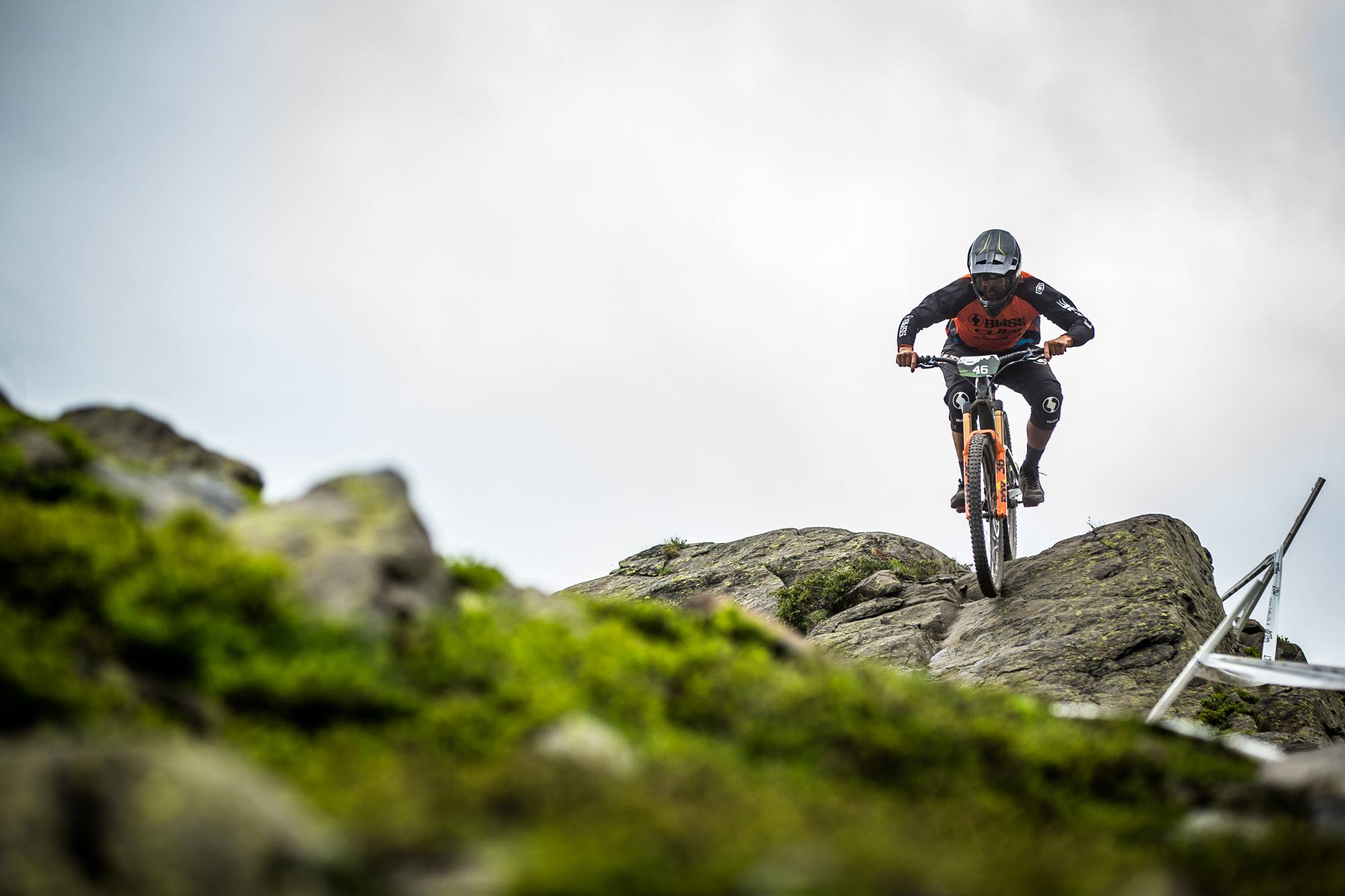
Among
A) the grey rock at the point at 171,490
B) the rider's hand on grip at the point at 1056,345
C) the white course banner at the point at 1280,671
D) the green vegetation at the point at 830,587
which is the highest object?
the rider's hand on grip at the point at 1056,345

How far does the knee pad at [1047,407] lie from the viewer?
14.8 metres

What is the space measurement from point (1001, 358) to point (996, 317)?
2.69 feet

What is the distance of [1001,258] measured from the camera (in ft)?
47.2

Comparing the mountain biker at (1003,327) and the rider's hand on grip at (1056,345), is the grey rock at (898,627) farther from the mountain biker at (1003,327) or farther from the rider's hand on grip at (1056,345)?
the rider's hand on grip at (1056,345)

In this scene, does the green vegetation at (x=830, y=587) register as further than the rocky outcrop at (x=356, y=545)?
Yes

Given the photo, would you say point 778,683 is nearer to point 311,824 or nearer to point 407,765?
point 407,765

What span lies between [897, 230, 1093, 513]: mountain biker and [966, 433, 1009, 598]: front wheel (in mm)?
467

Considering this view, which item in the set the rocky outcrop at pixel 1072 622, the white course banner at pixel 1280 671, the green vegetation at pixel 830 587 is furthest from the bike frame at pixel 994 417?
the white course banner at pixel 1280 671

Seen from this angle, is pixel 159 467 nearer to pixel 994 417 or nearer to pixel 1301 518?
pixel 1301 518

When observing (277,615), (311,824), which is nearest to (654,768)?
(311,824)

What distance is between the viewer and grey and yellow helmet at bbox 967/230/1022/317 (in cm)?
1441

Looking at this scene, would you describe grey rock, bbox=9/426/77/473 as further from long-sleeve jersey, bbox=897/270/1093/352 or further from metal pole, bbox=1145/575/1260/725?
long-sleeve jersey, bbox=897/270/1093/352

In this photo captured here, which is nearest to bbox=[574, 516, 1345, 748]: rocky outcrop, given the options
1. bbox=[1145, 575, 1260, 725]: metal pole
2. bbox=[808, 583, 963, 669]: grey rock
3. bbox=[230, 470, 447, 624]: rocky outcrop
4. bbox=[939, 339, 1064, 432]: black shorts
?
bbox=[808, 583, 963, 669]: grey rock

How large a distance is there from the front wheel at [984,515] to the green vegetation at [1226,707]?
3.44 meters
